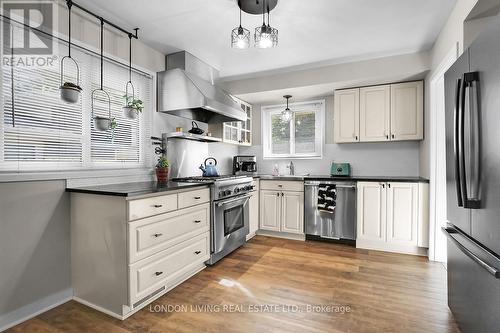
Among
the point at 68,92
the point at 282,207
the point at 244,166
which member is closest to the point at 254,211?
the point at 282,207

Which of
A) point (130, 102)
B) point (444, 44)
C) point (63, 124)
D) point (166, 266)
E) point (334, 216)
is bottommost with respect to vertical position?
point (166, 266)

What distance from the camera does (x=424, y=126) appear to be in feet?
11.1

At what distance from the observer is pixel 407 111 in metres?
3.49

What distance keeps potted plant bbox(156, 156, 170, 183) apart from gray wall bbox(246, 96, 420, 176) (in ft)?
7.46

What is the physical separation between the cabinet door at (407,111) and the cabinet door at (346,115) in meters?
0.47

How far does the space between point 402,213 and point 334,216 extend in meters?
0.82

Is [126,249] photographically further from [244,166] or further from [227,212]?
[244,166]

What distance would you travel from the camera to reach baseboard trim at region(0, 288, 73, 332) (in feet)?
5.96

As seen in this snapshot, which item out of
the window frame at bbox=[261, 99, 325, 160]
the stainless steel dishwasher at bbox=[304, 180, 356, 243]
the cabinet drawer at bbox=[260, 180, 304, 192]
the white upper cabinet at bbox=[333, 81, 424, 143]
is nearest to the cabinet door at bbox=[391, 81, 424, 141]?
the white upper cabinet at bbox=[333, 81, 424, 143]

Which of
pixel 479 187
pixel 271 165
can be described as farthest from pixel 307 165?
pixel 479 187

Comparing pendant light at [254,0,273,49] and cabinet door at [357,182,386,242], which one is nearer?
pendant light at [254,0,273,49]

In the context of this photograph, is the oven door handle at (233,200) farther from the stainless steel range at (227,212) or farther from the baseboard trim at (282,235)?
the baseboard trim at (282,235)

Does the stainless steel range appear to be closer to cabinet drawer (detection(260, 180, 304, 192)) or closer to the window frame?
cabinet drawer (detection(260, 180, 304, 192))

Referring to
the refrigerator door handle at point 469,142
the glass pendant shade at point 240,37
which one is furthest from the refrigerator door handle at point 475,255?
the glass pendant shade at point 240,37
